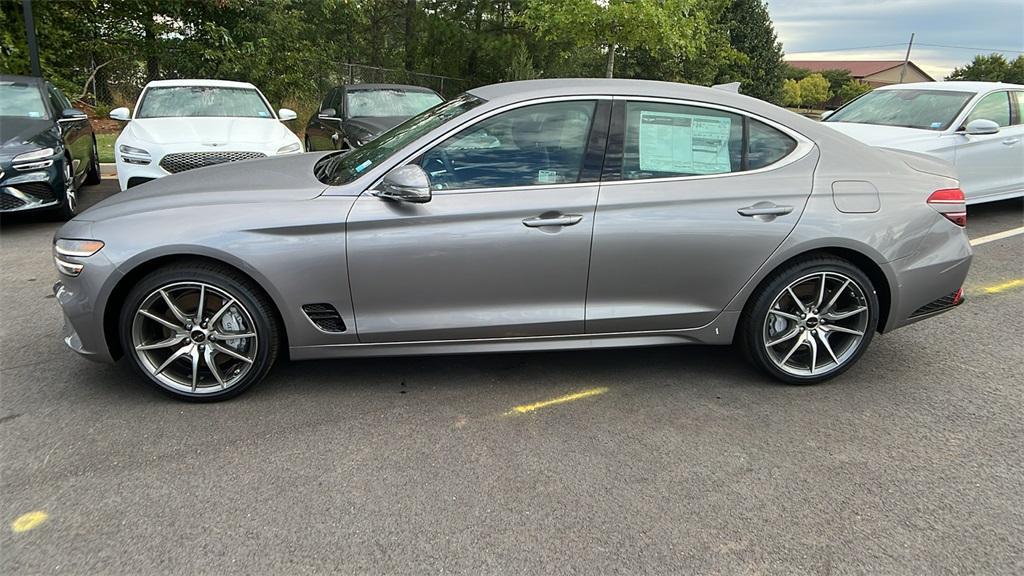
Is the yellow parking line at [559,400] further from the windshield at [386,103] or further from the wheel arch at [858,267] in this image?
the windshield at [386,103]

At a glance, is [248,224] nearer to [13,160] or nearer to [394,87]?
[13,160]

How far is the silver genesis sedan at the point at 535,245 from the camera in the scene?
10.9 ft

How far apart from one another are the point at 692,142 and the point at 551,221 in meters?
0.92

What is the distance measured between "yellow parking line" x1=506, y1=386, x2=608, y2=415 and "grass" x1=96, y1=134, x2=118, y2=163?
10.9 metres

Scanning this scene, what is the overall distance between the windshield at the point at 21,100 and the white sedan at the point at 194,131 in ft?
2.86

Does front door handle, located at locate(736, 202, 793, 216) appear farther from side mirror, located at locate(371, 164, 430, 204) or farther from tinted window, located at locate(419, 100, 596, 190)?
side mirror, located at locate(371, 164, 430, 204)

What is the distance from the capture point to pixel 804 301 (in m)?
3.82

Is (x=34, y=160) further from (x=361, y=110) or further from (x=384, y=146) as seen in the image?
(x=384, y=146)

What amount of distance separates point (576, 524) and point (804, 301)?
198 cm

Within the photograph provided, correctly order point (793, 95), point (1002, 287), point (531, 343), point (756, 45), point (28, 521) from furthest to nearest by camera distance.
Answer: point (793, 95), point (756, 45), point (1002, 287), point (531, 343), point (28, 521)

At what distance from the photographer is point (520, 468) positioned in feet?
9.91

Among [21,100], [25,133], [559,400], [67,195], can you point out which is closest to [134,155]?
[67,195]

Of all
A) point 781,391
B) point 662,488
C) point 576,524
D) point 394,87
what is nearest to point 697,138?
point 781,391

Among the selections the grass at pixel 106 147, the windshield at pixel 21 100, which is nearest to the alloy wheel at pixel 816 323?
the windshield at pixel 21 100
